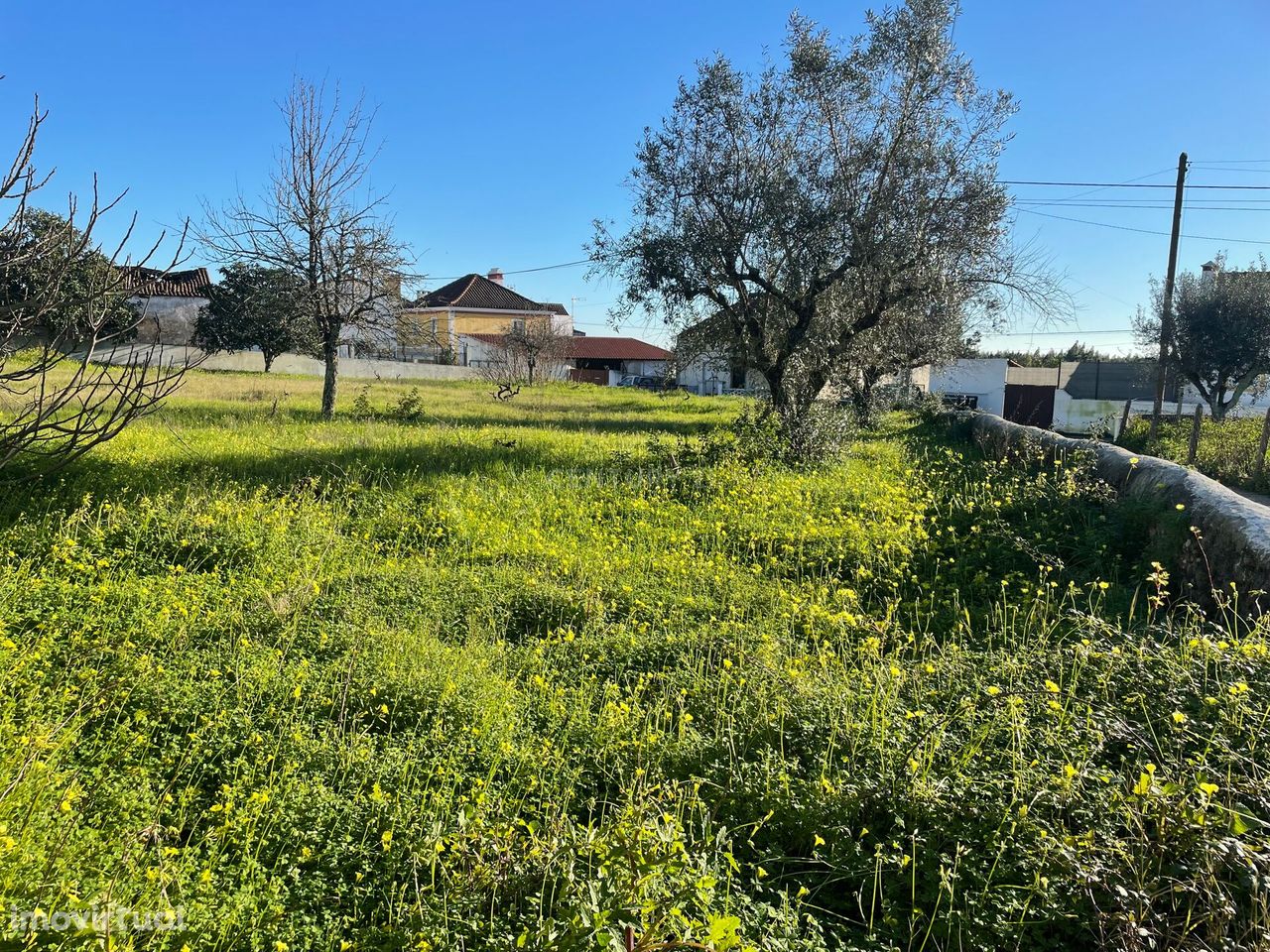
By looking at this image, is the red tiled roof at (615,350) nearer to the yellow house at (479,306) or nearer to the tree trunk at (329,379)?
the yellow house at (479,306)

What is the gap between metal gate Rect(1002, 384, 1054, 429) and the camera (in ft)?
104

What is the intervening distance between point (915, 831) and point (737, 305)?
1394 cm

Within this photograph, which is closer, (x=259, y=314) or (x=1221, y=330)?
(x=259, y=314)

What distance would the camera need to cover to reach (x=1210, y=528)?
5.41 m

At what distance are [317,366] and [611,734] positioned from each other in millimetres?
37808

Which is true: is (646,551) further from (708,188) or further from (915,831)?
(708,188)

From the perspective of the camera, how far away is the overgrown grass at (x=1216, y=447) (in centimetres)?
1189

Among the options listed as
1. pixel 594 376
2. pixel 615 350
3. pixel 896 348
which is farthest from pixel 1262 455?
pixel 615 350

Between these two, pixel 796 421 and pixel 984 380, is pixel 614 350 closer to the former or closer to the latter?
pixel 984 380

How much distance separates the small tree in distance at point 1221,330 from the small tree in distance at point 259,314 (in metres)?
22.2

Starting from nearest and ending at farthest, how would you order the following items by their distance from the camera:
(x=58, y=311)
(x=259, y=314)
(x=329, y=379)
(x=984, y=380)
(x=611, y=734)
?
(x=58, y=311)
(x=611, y=734)
(x=259, y=314)
(x=329, y=379)
(x=984, y=380)

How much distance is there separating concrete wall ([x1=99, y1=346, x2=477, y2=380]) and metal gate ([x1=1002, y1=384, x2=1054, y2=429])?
26965mm

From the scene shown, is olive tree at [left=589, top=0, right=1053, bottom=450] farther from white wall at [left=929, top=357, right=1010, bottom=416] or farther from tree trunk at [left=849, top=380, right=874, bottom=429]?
white wall at [left=929, top=357, right=1010, bottom=416]

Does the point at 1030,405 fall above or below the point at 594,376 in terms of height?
below
